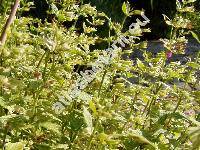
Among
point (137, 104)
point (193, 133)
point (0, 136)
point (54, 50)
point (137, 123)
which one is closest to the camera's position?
point (193, 133)

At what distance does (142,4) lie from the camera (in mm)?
10445

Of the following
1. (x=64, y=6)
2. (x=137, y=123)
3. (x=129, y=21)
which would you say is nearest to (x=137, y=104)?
(x=137, y=123)

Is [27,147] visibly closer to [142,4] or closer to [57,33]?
[57,33]

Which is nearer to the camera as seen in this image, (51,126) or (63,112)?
(51,126)

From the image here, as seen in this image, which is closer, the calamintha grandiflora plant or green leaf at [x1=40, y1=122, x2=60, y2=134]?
the calamintha grandiflora plant

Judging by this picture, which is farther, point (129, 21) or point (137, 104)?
point (129, 21)

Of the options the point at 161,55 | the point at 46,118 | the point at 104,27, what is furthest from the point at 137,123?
the point at 104,27

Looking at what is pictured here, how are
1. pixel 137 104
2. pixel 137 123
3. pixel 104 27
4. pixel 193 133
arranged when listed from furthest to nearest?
pixel 104 27, pixel 137 104, pixel 137 123, pixel 193 133

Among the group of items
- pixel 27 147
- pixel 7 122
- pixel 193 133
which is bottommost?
pixel 27 147

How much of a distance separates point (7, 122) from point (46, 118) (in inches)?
5.9

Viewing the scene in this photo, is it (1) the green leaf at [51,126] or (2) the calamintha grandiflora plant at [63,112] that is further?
(1) the green leaf at [51,126]

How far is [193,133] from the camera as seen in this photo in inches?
41.8

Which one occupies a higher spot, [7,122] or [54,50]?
[54,50]

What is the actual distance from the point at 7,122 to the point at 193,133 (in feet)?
2.88
